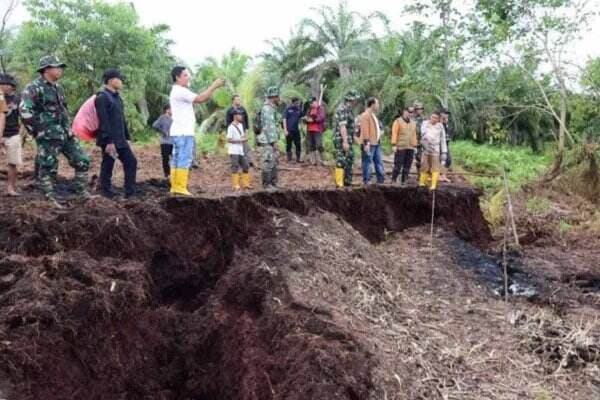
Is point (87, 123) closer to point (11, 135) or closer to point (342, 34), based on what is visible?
point (11, 135)

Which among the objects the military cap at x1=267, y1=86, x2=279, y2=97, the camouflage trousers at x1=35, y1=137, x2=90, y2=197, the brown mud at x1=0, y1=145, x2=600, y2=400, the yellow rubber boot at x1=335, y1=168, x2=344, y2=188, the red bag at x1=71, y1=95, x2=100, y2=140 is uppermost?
the military cap at x1=267, y1=86, x2=279, y2=97

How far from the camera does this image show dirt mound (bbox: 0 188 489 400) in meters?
4.36

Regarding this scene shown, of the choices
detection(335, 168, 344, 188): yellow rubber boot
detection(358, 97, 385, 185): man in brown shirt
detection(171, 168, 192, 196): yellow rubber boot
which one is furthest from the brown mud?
detection(358, 97, 385, 185): man in brown shirt

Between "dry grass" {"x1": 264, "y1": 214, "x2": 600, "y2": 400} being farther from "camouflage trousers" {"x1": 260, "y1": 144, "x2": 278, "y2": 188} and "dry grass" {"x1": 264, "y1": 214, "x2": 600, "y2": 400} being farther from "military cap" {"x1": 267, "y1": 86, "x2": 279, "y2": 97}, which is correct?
"military cap" {"x1": 267, "y1": 86, "x2": 279, "y2": 97}

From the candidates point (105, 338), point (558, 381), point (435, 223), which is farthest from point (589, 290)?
point (105, 338)

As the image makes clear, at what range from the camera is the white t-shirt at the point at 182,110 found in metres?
7.76

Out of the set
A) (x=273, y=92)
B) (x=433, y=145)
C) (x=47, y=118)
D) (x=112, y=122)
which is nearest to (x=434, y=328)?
(x=112, y=122)

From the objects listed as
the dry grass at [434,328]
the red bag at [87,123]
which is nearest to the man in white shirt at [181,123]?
the red bag at [87,123]

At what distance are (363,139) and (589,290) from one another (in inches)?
178

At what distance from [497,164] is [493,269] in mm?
12539

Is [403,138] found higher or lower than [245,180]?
higher

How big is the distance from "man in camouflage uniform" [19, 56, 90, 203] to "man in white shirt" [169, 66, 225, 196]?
4.03 feet

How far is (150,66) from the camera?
933 inches

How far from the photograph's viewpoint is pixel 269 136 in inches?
410
